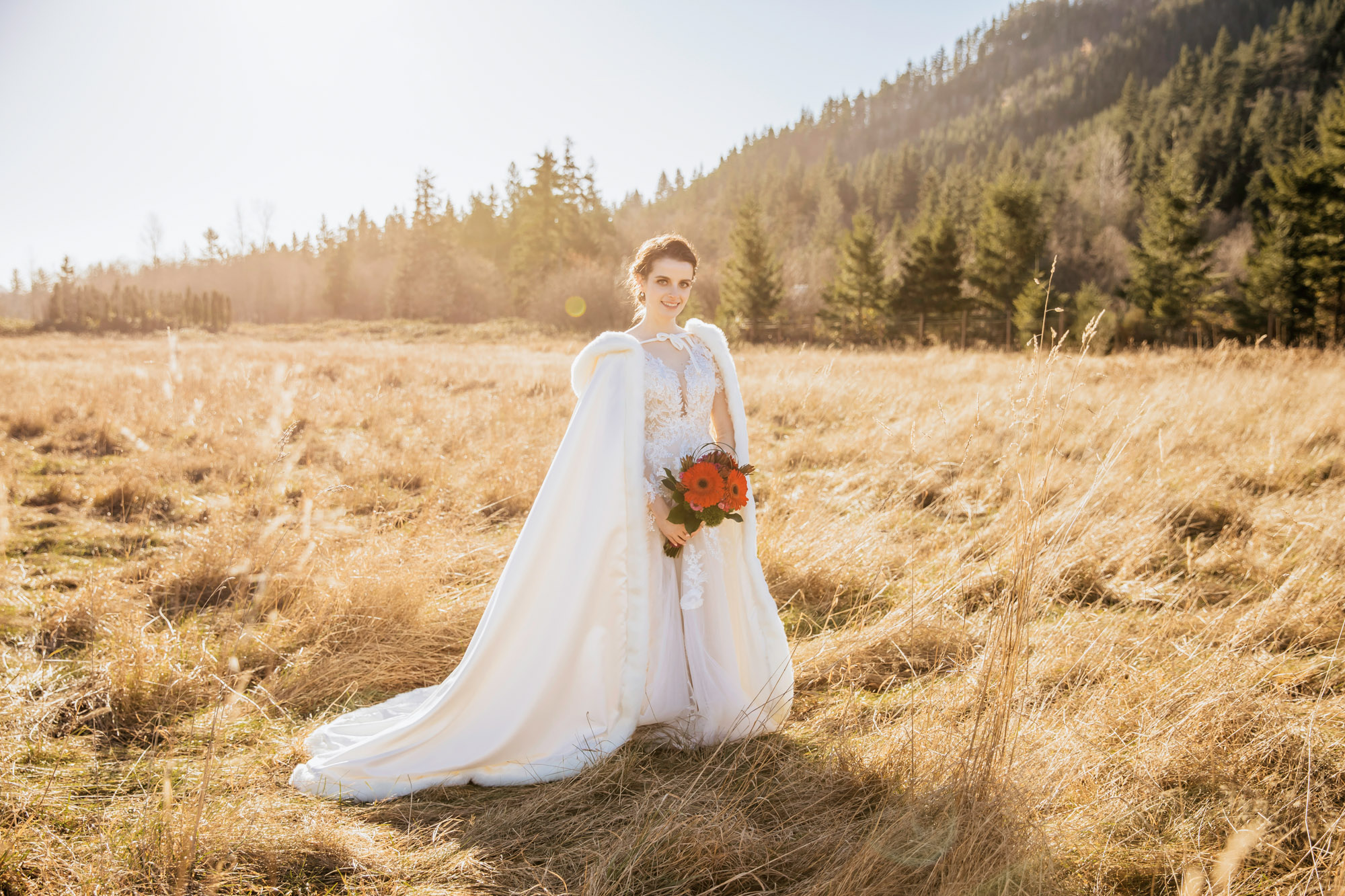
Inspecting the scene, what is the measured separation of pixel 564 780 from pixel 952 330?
30097 millimetres

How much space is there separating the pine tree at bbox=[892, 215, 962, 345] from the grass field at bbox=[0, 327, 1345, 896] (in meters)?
28.2

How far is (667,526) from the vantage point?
3.21 m

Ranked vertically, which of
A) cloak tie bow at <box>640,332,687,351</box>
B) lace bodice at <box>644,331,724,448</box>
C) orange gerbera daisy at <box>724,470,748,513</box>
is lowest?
orange gerbera daisy at <box>724,470,748,513</box>

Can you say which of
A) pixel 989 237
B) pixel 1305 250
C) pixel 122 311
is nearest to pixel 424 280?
pixel 122 311

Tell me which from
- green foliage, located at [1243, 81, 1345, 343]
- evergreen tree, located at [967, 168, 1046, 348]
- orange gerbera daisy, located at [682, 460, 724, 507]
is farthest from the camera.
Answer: evergreen tree, located at [967, 168, 1046, 348]

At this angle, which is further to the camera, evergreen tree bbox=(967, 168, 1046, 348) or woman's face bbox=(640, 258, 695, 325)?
evergreen tree bbox=(967, 168, 1046, 348)

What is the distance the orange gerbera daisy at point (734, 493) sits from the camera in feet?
10.1

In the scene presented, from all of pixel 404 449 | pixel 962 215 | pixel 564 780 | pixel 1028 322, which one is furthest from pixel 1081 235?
pixel 564 780

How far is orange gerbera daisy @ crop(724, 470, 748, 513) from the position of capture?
3082mm

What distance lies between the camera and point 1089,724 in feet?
9.21

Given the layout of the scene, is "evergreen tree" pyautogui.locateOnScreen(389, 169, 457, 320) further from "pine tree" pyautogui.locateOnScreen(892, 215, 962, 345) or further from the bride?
the bride

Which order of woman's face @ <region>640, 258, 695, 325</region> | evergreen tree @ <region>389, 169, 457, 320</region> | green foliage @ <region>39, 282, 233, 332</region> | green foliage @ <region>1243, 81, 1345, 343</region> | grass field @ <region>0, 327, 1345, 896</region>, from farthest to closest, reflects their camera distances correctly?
evergreen tree @ <region>389, 169, 457, 320</region> < green foliage @ <region>39, 282, 233, 332</region> < green foliage @ <region>1243, 81, 1345, 343</region> < woman's face @ <region>640, 258, 695, 325</region> < grass field @ <region>0, 327, 1345, 896</region>

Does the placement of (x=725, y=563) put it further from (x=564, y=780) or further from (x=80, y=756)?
(x=80, y=756)

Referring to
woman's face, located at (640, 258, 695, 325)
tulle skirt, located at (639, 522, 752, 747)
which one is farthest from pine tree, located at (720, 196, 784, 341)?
tulle skirt, located at (639, 522, 752, 747)
